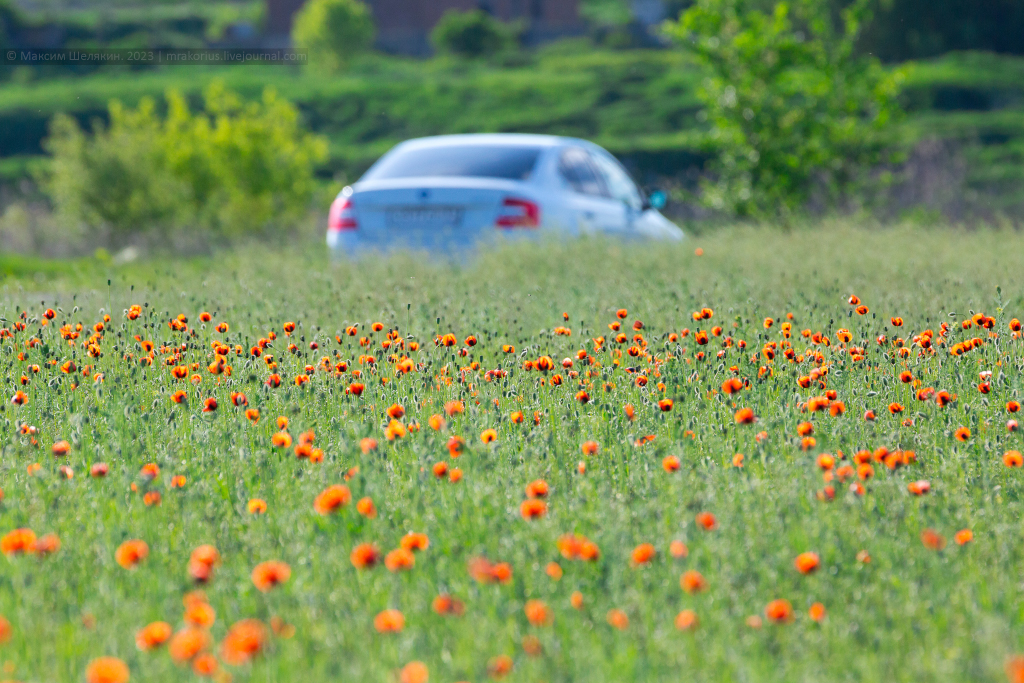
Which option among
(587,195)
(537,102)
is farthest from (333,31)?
(587,195)

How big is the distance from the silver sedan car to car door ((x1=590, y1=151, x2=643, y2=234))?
0.28m

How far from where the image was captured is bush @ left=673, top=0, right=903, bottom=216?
13.1 meters

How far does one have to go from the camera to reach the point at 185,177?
18.4 metres

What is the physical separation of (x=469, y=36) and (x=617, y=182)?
50.5 meters

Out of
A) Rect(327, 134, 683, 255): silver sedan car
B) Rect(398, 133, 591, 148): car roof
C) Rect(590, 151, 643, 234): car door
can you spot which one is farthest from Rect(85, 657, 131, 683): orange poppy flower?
Rect(590, 151, 643, 234): car door

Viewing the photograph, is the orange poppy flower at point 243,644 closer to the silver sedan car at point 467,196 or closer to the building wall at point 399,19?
the silver sedan car at point 467,196

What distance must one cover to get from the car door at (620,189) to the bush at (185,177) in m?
9.45

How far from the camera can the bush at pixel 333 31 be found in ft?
167

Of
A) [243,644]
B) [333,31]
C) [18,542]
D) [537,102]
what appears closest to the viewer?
[243,644]

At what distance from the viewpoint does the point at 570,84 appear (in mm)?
46531

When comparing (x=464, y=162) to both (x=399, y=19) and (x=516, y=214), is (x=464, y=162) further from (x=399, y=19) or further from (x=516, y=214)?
(x=399, y=19)

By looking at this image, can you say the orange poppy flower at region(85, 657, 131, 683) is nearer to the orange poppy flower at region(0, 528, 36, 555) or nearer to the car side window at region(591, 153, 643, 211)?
the orange poppy flower at region(0, 528, 36, 555)

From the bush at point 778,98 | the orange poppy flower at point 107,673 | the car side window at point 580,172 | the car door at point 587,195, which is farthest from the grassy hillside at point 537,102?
the orange poppy flower at point 107,673

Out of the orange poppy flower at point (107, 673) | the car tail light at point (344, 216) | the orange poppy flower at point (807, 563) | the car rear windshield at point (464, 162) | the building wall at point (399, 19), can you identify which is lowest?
the building wall at point (399, 19)
